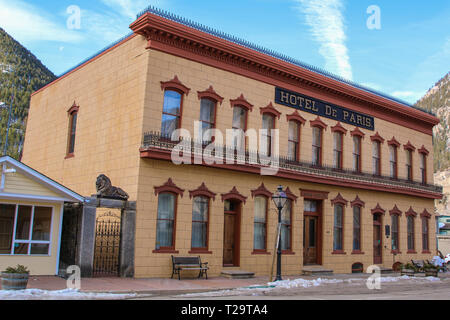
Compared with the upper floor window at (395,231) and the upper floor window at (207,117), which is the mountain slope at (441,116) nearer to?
the upper floor window at (395,231)

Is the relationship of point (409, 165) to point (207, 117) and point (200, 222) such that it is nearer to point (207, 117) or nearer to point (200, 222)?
point (207, 117)

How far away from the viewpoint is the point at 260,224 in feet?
68.7

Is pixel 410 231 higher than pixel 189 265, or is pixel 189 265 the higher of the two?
pixel 410 231

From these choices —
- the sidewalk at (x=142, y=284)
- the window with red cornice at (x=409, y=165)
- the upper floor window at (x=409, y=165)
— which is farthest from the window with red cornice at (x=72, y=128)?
the upper floor window at (x=409, y=165)

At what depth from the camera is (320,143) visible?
946 inches

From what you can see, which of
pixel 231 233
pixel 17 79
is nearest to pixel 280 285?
pixel 231 233

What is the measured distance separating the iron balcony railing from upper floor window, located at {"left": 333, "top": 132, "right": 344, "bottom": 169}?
48cm

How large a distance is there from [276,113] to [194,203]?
618 cm

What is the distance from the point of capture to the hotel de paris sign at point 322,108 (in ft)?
73.9

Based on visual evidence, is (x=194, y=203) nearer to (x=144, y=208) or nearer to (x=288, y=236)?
(x=144, y=208)

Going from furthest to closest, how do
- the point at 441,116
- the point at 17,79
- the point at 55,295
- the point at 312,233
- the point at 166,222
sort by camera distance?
the point at 441,116 < the point at 17,79 < the point at 312,233 < the point at 166,222 < the point at 55,295

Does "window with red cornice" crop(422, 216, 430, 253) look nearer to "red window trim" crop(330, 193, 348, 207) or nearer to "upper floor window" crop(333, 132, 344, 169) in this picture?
"red window trim" crop(330, 193, 348, 207)

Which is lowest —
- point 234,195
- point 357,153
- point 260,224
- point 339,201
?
point 260,224

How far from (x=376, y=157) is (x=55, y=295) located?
20441mm
